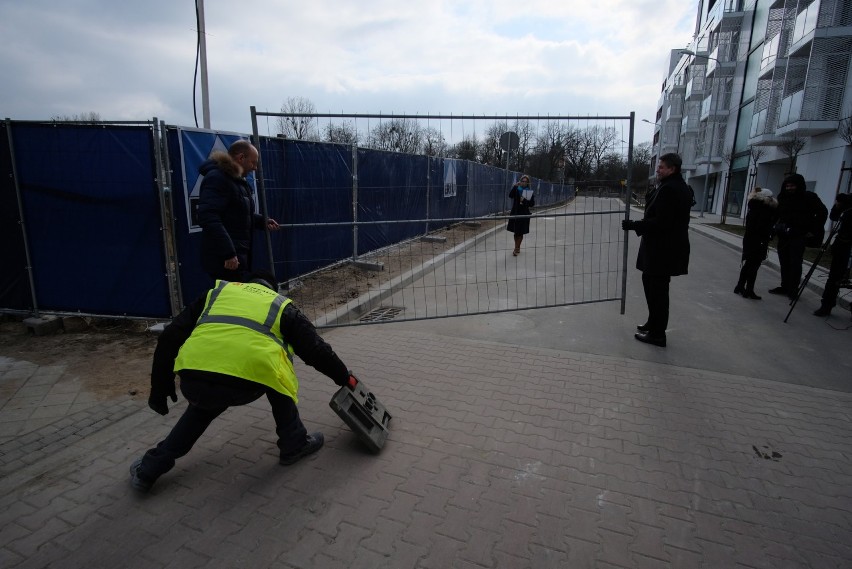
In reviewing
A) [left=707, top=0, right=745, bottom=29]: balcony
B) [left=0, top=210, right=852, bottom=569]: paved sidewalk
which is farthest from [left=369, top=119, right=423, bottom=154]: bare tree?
[left=707, top=0, right=745, bottom=29]: balcony

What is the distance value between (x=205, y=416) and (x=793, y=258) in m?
8.03

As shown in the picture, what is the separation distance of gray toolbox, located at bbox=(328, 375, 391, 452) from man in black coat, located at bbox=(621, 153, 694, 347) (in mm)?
3263

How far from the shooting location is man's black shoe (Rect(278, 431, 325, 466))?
2.83 metres

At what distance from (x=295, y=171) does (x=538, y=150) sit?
3582mm

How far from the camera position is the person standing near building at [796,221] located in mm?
6570

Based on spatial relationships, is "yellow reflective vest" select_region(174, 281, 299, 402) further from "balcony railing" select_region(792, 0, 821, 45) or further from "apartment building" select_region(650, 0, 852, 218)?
"balcony railing" select_region(792, 0, 821, 45)

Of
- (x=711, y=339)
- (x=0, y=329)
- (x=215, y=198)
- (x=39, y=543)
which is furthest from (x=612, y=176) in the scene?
(x=0, y=329)

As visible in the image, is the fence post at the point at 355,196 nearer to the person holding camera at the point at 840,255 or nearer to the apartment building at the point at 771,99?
the person holding camera at the point at 840,255

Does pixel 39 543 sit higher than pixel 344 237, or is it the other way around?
pixel 344 237

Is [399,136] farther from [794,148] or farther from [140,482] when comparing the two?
[794,148]

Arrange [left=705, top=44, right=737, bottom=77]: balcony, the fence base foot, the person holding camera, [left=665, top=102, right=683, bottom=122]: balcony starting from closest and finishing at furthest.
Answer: the person holding camera < the fence base foot < [left=705, top=44, right=737, bottom=77]: balcony < [left=665, top=102, right=683, bottom=122]: balcony

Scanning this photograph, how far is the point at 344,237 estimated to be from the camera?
830cm

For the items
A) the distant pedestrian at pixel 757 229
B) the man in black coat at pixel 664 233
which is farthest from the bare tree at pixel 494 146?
the distant pedestrian at pixel 757 229

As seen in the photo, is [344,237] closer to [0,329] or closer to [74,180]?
[74,180]
